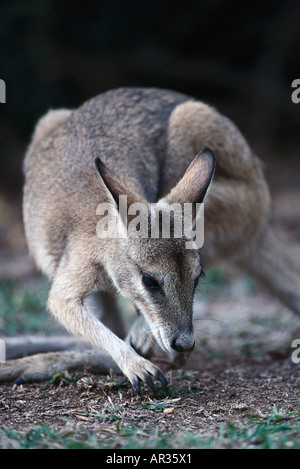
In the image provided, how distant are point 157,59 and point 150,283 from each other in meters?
9.50

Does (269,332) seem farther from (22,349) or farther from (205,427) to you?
(205,427)

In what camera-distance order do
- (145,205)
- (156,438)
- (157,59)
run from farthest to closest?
(157,59), (145,205), (156,438)

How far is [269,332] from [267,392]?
233 cm

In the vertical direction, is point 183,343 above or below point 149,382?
above

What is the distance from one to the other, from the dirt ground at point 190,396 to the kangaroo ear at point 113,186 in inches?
40.9

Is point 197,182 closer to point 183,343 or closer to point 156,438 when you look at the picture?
point 183,343

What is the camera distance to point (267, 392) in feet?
14.4

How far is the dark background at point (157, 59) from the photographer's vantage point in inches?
423

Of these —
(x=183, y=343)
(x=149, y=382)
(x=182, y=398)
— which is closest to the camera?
(x=183, y=343)

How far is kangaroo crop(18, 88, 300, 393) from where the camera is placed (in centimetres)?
411

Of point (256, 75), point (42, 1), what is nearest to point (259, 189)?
point (42, 1)

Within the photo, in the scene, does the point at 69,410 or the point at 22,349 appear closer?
the point at 69,410

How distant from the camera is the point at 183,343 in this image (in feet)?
12.7

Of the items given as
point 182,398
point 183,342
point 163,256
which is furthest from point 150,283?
point 182,398
